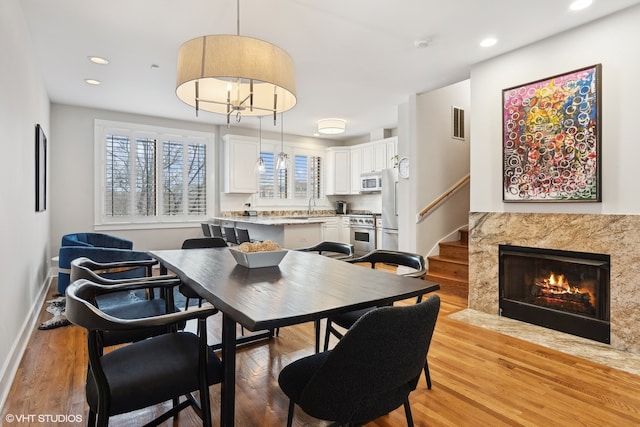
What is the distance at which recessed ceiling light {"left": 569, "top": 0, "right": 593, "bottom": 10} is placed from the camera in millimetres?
2646

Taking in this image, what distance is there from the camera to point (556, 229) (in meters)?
3.21

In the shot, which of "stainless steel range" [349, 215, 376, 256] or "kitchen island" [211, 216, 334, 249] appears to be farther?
"stainless steel range" [349, 215, 376, 256]

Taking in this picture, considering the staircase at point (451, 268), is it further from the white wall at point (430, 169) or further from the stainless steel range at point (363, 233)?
the stainless steel range at point (363, 233)

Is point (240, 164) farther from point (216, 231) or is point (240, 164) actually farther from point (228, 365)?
point (228, 365)

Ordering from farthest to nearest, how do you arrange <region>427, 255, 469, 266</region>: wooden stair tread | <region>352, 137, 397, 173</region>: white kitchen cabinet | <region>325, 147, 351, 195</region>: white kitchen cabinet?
<region>325, 147, 351, 195</region>: white kitchen cabinet
<region>352, 137, 397, 173</region>: white kitchen cabinet
<region>427, 255, 469, 266</region>: wooden stair tread

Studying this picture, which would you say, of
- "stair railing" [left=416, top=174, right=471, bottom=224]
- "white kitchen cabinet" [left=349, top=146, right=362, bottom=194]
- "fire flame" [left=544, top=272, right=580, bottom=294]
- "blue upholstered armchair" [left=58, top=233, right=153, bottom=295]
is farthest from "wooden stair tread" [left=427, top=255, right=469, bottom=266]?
"blue upholstered armchair" [left=58, top=233, right=153, bottom=295]

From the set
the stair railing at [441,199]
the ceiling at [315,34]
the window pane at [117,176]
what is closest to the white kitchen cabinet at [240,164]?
the window pane at [117,176]

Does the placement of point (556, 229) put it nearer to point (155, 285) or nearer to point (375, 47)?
point (375, 47)

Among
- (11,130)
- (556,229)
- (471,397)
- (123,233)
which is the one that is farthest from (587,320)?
(123,233)

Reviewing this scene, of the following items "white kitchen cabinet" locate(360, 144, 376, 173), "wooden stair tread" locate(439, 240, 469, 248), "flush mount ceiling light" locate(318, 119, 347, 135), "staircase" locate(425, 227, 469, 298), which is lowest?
"staircase" locate(425, 227, 469, 298)

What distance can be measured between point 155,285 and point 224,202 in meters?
5.17

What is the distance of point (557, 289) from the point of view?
330 cm

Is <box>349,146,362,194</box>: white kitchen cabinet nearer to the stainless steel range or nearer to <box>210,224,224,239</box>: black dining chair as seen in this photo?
the stainless steel range

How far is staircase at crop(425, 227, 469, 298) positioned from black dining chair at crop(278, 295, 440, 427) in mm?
3379
